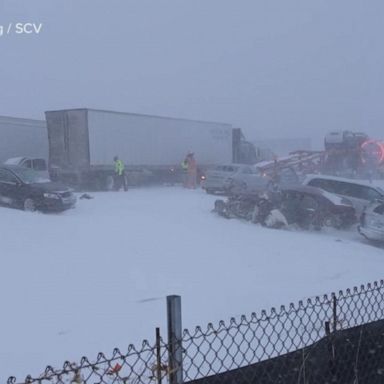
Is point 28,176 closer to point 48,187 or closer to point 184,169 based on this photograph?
Result: point 48,187

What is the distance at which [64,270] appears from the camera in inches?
380

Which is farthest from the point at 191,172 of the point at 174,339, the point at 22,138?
the point at 174,339

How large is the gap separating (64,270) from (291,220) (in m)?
8.24

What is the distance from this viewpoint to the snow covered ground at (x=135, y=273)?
6.56 metres

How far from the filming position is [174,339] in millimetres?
2650

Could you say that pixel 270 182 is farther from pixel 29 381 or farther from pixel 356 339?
pixel 29 381

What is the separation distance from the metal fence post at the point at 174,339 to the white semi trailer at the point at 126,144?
72.3 ft

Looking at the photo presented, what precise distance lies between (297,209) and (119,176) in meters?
11.2

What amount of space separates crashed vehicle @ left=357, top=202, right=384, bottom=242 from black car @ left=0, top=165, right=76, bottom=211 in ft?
28.4

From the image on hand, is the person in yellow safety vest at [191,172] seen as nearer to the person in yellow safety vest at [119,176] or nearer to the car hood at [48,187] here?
the person in yellow safety vest at [119,176]

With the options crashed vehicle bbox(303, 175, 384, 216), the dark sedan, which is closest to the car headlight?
the dark sedan

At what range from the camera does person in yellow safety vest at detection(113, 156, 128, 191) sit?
81.6 feet

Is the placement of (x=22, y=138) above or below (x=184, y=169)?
above

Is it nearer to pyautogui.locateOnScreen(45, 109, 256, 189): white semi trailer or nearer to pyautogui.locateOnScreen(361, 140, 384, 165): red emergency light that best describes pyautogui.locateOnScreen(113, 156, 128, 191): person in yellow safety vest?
pyautogui.locateOnScreen(45, 109, 256, 189): white semi trailer
